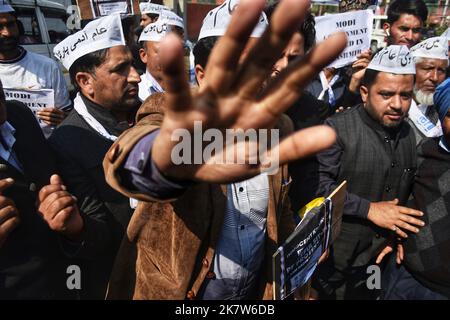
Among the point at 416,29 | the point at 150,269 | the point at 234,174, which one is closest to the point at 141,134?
the point at 234,174

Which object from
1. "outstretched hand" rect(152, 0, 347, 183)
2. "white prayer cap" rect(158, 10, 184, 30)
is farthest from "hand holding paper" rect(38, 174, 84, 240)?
"white prayer cap" rect(158, 10, 184, 30)

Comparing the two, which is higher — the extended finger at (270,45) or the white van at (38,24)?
the extended finger at (270,45)

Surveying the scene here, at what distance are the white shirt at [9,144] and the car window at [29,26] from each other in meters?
5.66

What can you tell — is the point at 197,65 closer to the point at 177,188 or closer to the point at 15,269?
the point at 177,188

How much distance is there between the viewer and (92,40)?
2273 millimetres

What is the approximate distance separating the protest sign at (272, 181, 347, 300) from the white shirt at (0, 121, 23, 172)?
117 cm

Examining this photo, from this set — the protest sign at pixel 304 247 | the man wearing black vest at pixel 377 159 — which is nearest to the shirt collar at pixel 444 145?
the man wearing black vest at pixel 377 159

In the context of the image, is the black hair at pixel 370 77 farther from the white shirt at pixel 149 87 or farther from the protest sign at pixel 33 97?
the protest sign at pixel 33 97

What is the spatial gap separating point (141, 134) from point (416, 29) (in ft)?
12.2

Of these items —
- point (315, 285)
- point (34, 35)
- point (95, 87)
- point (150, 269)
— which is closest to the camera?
point (150, 269)

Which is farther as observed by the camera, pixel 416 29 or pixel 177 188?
pixel 416 29

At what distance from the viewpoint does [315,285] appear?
261 centimetres

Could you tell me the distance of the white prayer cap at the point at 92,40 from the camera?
226 centimetres

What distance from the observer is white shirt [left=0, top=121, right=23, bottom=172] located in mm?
1515
